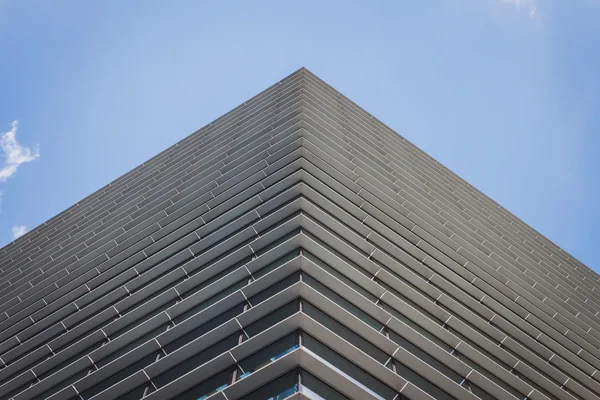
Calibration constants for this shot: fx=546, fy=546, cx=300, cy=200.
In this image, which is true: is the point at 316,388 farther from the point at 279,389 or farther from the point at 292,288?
the point at 292,288

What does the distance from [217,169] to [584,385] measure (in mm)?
17636

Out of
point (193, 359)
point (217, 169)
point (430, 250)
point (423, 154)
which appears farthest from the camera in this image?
point (423, 154)

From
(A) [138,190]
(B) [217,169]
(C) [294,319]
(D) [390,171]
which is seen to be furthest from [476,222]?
(C) [294,319]

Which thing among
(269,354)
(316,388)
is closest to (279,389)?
(316,388)

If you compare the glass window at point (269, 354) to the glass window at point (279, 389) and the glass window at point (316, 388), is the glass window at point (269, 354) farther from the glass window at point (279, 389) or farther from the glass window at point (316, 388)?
the glass window at point (316, 388)

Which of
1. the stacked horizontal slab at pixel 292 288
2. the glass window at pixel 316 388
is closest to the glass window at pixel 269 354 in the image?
the stacked horizontal slab at pixel 292 288

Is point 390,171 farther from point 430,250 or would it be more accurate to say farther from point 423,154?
point 423,154

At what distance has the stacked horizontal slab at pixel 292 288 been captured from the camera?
12367 millimetres

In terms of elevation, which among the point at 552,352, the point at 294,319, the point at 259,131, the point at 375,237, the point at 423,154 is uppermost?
the point at 423,154

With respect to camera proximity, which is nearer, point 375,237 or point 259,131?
point 375,237

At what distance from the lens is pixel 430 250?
72.1ft

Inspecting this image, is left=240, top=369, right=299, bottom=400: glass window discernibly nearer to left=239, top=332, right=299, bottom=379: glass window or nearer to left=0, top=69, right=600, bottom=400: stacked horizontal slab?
left=0, top=69, right=600, bottom=400: stacked horizontal slab

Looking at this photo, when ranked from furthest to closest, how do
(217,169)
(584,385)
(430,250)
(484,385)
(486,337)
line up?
(217,169), (430,250), (584,385), (486,337), (484,385)

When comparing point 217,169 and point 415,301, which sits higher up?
point 217,169
